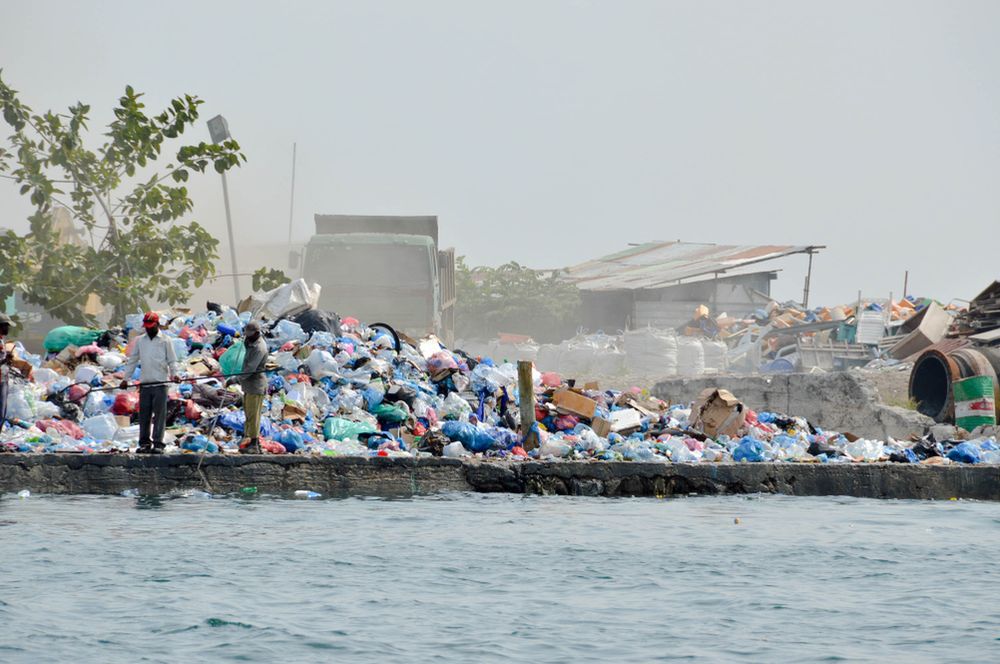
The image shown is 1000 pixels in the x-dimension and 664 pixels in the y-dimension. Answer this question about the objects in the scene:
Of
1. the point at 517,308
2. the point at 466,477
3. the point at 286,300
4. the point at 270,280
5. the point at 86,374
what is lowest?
the point at 466,477

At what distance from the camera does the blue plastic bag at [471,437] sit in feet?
44.1

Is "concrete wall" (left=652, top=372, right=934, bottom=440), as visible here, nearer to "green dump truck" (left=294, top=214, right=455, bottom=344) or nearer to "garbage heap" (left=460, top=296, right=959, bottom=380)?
"green dump truck" (left=294, top=214, right=455, bottom=344)

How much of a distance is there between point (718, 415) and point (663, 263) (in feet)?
→ 92.7

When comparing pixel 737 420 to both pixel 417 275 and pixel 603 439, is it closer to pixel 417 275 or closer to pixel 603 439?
pixel 603 439

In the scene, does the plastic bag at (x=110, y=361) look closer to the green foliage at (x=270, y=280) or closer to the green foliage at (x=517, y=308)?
the green foliage at (x=270, y=280)

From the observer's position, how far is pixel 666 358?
28.4 metres

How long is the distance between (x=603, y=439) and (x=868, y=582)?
561cm

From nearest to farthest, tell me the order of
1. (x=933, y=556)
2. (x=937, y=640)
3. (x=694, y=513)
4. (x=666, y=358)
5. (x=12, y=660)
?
(x=12, y=660) < (x=937, y=640) < (x=933, y=556) < (x=694, y=513) < (x=666, y=358)

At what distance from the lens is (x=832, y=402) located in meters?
18.3

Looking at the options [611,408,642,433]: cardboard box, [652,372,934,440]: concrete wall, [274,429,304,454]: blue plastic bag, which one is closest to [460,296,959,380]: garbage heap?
[652,372,934,440]: concrete wall

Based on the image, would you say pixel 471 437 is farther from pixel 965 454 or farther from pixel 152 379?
pixel 965 454

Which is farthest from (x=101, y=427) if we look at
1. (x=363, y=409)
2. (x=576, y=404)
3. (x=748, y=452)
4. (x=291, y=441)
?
(x=748, y=452)

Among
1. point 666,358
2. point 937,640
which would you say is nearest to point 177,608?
point 937,640

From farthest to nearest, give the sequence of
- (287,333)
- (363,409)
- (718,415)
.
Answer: (287,333), (718,415), (363,409)
